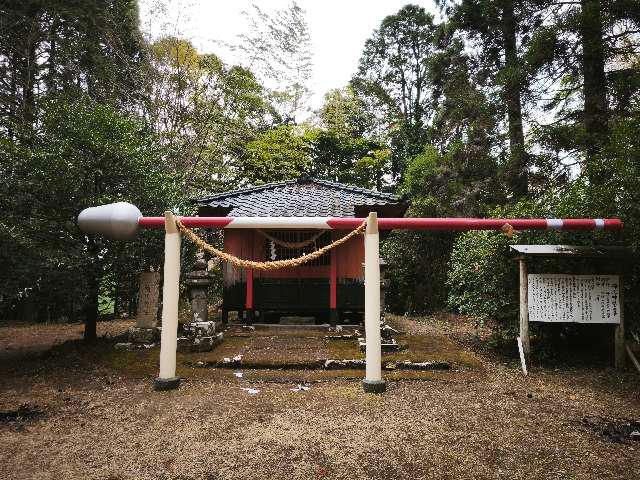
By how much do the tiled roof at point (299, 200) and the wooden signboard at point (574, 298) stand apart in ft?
14.8

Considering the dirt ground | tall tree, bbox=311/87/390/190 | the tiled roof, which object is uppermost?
tall tree, bbox=311/87/390/190

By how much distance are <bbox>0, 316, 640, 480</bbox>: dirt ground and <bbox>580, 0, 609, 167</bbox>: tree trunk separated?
14.3ft

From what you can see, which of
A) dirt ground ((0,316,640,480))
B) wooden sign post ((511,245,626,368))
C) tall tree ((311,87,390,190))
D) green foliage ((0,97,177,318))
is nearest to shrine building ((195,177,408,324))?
dirt ground ((0,316,640,480))

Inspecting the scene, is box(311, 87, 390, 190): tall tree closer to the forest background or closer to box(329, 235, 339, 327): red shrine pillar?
the forest background

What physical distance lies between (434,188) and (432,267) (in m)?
3.06

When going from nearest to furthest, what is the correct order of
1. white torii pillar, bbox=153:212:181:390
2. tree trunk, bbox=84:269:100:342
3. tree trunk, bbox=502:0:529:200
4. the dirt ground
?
the dirt ground < white torii pillar, bbox=153:212:181:390 < tree trunk, bbox=84:269:100:342 < tree trunk, bbox=502:0:529:200

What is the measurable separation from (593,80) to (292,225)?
7.55 metres

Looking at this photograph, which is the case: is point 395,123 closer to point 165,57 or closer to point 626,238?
point 165,57

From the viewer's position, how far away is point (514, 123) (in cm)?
1073

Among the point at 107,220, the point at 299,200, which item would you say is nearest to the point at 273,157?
the point at 299,200

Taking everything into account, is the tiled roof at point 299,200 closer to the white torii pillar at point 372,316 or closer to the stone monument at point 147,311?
the stone monument at point 147,311

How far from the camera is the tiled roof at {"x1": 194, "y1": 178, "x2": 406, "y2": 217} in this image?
34.5 ft

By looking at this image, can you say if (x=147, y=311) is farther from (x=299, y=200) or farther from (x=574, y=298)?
(x=574, y=298)

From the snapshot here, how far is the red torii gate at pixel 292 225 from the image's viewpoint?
17.5ft
